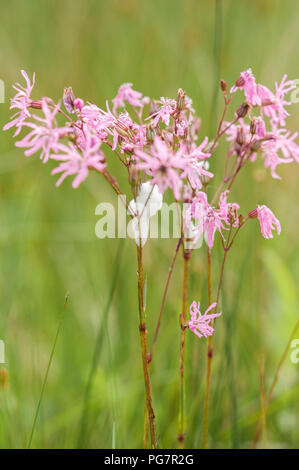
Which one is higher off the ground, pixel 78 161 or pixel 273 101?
pixel 273 101

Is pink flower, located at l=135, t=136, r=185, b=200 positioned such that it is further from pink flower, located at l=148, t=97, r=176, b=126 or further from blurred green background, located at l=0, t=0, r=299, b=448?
blurred green background, located at l=0, t=0, r=299, b=448

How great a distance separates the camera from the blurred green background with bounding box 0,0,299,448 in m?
1.28

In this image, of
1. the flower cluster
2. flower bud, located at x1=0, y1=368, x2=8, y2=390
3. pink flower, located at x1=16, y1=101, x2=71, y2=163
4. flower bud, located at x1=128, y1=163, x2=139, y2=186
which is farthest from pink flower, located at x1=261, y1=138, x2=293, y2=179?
flower bud, located at x1=0, y1=368, x2=8, y2=390

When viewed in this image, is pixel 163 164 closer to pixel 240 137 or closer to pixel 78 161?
pixel 78 161

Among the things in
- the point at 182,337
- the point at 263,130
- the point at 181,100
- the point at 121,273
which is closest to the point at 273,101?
the point at 263,130

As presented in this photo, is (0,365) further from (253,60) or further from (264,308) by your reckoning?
(253,60)

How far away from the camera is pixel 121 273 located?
1.75m

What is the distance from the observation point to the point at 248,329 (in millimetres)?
1612

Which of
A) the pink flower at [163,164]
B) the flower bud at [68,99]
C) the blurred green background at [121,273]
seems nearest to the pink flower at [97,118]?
the flower bud at [68,99]

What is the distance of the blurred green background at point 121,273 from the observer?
1.28 m

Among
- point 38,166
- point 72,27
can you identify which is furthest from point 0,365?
point 72,27

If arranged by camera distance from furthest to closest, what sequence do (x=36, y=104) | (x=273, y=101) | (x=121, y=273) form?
(x=121, y=273)
(x=273, y=101)
(x=36, y=104)

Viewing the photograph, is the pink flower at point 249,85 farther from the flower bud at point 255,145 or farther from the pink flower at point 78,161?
the pink flower at point 78,161
